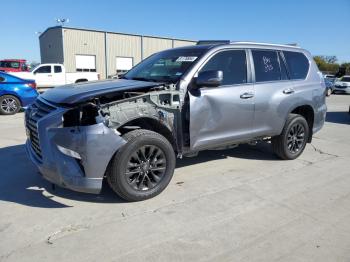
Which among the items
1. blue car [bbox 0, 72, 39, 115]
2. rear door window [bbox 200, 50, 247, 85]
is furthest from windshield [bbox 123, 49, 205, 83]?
blue car [bbox 0, 72, 39, 115]

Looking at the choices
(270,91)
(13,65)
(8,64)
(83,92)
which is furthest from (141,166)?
(8,64)

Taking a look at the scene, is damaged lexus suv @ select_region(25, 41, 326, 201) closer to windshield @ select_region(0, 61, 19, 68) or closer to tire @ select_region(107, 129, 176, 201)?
tire @ select_region(107, 129, 176, 201)

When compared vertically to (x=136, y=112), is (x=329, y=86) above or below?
above

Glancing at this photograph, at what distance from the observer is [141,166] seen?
4.08 meters

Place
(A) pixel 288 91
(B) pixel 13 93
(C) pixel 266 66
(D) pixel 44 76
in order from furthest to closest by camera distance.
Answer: (D) pixel 44 76
(B) pixel 13 93
(A) pixel 288 91
(C) pixel 266 66

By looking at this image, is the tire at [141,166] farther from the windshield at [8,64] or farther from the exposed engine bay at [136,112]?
the windshield at [8,64]

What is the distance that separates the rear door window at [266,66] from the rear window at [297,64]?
0.33 metres

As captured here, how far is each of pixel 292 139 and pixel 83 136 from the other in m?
3.83

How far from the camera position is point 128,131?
4.16 meters

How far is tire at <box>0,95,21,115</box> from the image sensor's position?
11.2 metres

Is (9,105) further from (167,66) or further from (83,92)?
(83,92)

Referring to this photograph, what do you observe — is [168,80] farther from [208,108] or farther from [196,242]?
[196,242]

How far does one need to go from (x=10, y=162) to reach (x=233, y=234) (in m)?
4.00

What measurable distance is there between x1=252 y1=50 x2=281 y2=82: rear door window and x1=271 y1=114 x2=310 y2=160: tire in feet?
2.72
